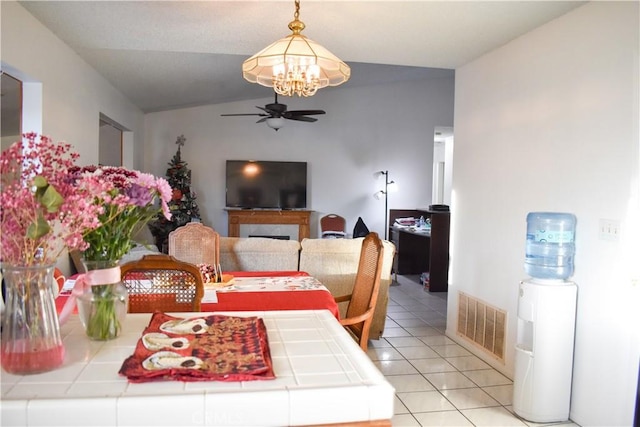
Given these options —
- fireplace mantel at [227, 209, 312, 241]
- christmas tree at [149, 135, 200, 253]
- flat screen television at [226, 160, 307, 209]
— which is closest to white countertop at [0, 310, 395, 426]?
christmas tree at [149, 135, 200, 253]

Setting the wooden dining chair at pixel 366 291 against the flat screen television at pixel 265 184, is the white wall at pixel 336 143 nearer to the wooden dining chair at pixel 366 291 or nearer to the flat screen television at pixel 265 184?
the flat screen television at pixel 265 184

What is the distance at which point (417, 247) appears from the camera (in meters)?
7.41

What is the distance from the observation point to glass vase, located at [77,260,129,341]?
118 centimetres

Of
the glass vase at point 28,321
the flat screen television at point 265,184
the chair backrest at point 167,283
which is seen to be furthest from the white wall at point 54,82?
the flat screen television at point 265,184

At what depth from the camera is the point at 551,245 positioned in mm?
2740

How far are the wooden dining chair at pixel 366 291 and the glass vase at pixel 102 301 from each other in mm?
1369

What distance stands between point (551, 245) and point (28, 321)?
2.62 metres

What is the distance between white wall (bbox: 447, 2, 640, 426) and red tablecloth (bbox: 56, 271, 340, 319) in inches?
56.9

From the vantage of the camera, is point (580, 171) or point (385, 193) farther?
point (385, 193)

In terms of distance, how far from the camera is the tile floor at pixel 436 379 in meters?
2.69

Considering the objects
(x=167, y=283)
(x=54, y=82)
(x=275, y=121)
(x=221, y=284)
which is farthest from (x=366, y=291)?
(x=275, y=121)

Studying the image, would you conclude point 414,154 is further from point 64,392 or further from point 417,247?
point 64,392

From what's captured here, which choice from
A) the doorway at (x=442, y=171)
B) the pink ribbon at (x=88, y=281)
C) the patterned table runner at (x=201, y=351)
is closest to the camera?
the patterned table runner at (x=201, y=351)

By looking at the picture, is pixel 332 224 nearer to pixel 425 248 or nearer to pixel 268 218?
pixel 268 218
